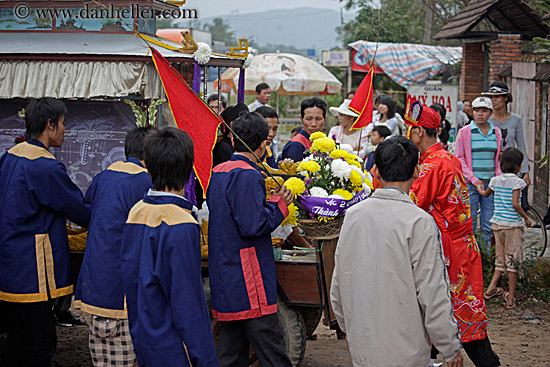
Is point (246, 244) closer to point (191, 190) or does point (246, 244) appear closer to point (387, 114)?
point (191, 190)

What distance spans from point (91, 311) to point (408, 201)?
2076 millimetres

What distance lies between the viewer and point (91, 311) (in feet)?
13.6

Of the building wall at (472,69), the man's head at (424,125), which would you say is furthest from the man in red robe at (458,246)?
the building wall at (472,69)

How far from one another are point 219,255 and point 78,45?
3.96 metres

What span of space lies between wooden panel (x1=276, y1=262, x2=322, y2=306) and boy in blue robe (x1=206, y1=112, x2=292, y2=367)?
536 millimetres

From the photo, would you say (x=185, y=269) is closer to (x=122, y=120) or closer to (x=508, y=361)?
(x=508, y=361)

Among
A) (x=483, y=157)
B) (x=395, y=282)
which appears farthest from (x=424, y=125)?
(x=483, y=157)

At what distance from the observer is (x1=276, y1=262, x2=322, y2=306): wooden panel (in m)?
5.00

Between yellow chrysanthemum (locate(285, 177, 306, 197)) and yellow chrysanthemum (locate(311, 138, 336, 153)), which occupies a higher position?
yellow chrysanthemum (locate(311, 138, 336, 153))

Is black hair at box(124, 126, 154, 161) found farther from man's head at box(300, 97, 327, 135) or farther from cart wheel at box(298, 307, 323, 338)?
man's head at box(300, 97, 327, 135)

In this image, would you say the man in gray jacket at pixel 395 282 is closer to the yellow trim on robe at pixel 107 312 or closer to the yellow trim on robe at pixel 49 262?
the yellow trim on robe at pixel 107 312

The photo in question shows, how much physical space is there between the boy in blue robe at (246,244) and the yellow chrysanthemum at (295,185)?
0.21 metres

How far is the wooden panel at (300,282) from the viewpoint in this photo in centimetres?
500

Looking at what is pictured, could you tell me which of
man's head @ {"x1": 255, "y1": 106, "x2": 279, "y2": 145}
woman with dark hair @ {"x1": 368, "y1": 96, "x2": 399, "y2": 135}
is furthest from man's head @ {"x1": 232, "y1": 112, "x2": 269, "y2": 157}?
woman with dark hair @ {"x1": 368, "y1": 96, "x2": 399, "y2": 135}
